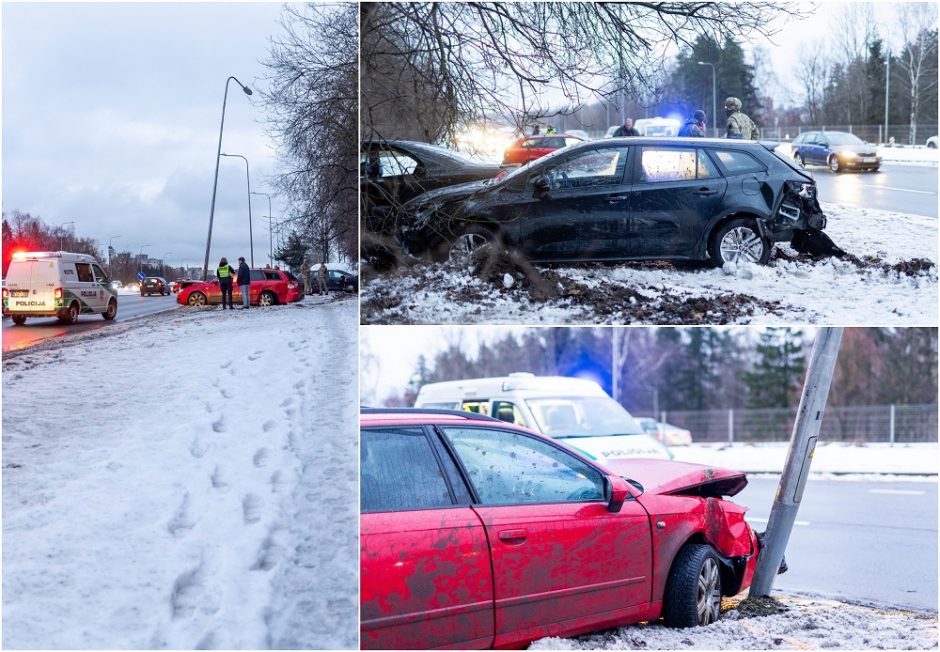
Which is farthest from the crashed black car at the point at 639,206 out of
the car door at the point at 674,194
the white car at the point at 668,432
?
the white car at the point at 668,432

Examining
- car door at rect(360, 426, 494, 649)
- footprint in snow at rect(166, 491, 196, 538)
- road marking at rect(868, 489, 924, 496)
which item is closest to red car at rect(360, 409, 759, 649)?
car door at rect(360, 426, 494, 649)

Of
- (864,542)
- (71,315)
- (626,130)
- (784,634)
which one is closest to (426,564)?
(784,634)

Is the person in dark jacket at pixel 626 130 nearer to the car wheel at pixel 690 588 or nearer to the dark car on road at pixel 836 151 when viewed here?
the dark car on road at pixel 836 151

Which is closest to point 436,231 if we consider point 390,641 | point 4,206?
point 390,641

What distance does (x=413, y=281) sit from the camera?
3807 millimetres

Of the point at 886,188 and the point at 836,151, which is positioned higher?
the point at 836,151

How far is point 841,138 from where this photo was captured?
389 cm

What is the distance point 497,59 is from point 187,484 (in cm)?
219

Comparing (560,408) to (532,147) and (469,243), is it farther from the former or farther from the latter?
(532,147)

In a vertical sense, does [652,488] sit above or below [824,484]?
above

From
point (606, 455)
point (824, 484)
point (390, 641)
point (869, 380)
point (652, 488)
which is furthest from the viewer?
point (824, 484)

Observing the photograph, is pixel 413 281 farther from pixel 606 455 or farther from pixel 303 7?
pixel 606 455

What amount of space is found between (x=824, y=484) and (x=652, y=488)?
6.85 meters

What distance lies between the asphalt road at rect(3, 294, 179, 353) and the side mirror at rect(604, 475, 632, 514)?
7.15 feet
